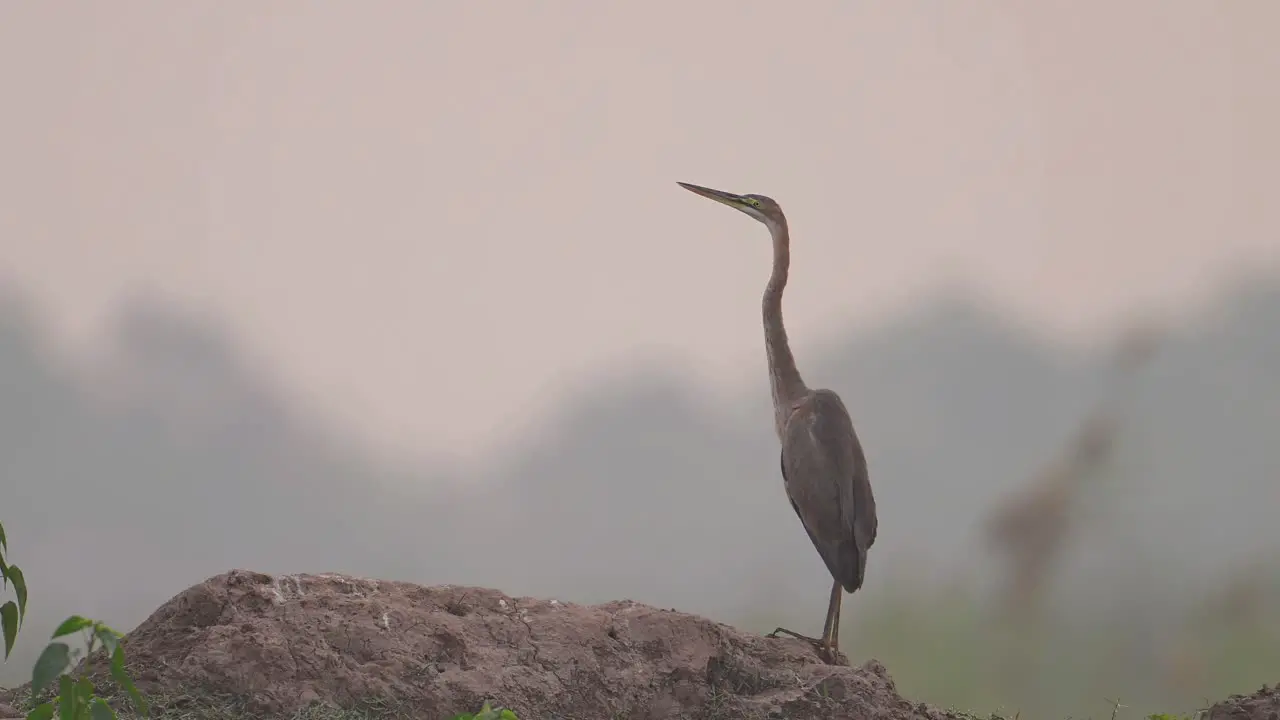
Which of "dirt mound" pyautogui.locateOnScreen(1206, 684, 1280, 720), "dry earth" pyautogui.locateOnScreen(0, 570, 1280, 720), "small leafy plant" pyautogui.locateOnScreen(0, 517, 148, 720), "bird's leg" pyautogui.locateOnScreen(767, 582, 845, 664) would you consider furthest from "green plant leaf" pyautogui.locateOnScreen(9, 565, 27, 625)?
"dirt mound" pyautogui.locateOnScreen(1206, 684, 1280, 720)

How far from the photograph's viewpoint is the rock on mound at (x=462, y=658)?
186 inches

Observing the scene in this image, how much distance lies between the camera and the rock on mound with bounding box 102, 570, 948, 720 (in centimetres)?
472

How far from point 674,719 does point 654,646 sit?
0.35m

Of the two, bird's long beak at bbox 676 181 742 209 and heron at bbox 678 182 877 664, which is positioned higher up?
bird's long beak at bbox 676 181 742 209

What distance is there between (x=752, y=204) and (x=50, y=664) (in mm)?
5676

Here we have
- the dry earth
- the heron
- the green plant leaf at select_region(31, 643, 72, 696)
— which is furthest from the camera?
the heron

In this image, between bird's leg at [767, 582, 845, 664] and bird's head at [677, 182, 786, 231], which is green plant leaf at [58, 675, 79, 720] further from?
bird's head at [677, 182, 786, 231]

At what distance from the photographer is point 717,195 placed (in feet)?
26.2

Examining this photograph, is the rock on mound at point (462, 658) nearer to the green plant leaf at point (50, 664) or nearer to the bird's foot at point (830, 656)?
the bird's foot at point (830, 656)

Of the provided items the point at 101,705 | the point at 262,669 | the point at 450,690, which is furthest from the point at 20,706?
the point at 101,705

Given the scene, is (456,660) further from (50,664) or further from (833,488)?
(833,488)

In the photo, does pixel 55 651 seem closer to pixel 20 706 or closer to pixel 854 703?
pixel 20 706

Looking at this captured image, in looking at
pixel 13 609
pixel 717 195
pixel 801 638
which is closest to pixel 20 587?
pixel 13 609

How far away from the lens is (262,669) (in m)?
4.69
